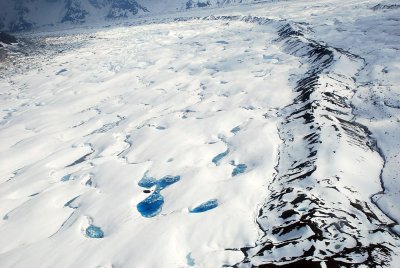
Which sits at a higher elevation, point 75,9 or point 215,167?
point 75,9

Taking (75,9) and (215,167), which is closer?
(215,167)

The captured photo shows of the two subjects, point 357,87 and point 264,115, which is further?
point 357,87

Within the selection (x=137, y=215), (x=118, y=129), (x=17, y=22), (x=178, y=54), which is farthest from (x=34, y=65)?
(x=17, y=22)

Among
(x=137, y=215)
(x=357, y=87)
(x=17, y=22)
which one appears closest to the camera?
(x=137, y=215)

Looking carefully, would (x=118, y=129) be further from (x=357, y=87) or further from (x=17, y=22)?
(x=17, y=22)

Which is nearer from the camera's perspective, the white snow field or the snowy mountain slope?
the white snow field
